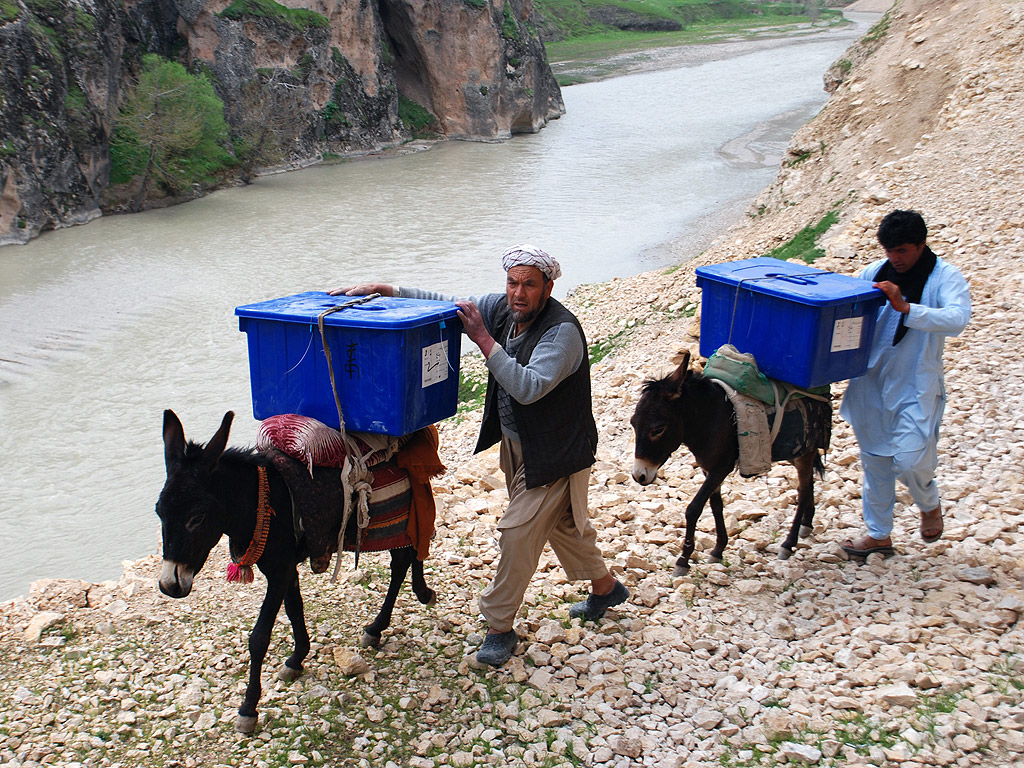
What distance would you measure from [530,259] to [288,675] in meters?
2.14

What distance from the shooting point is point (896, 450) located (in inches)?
158

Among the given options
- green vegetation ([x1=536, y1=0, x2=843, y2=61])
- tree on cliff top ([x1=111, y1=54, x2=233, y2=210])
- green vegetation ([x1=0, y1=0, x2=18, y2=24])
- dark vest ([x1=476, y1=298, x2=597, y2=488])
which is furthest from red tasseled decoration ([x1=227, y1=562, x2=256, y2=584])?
green vegetation ([x1=536, y1=0, x2=843, y2=61])

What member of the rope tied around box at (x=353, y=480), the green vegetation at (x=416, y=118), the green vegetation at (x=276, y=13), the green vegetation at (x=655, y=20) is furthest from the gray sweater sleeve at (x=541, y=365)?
the green vegetation at (x=655, y=20)

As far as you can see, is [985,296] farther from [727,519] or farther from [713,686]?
[713,686]

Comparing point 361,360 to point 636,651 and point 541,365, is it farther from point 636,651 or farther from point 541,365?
point 636,651

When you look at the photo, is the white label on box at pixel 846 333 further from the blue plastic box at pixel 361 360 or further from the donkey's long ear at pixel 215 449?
the donkey's long ear at pixel 215 449

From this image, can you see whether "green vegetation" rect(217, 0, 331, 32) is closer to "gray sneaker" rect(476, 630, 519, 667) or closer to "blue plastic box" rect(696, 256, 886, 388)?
"blue plastic box" rect(696, 256, 886, 388)

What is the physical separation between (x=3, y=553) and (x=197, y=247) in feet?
38.8

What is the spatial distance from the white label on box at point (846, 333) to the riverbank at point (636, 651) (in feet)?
3.70

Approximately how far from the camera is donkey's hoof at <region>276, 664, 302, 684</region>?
3.78 metres

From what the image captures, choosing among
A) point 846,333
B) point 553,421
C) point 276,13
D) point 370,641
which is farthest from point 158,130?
point 846,333

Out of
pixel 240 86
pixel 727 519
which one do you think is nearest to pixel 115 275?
pixel 240 86

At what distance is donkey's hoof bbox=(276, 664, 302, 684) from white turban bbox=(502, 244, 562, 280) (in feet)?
6.69

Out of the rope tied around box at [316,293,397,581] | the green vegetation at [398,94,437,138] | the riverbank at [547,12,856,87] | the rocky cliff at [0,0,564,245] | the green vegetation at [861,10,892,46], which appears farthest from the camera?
the riverbank at [547,12,856,87]
